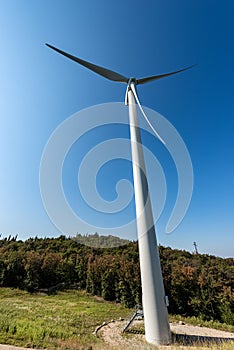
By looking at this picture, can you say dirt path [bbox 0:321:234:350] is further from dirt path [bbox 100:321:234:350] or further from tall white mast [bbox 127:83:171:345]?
tall white mast [bbox 127:83:171:345]

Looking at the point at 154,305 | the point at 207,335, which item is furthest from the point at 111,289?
the point at 154,305

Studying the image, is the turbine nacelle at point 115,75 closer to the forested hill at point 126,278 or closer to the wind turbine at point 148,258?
the wind turbine at point 148,258

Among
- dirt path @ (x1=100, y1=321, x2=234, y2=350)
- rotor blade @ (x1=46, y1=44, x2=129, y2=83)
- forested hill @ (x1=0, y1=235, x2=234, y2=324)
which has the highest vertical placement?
rotor blade @ (x1=46, y1=44, x2=129, y2=83)

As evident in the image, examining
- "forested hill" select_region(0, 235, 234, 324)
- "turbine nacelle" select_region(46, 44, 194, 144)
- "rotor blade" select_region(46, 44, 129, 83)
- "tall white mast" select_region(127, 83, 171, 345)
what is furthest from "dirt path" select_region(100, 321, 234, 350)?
"rotor blade" select_region(46, 44, 129, 83)

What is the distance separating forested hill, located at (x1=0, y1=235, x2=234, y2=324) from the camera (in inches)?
645

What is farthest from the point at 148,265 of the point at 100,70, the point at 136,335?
the point at 100,70

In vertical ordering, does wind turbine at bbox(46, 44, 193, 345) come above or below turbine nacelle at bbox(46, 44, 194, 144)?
below

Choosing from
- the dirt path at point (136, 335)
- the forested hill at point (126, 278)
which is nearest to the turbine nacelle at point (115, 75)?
the dirt path at point (136, 335)

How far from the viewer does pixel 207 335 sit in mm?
10000

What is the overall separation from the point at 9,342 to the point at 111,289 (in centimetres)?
1732

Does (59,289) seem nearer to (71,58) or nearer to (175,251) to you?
(175,251)

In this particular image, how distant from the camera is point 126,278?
831 inches

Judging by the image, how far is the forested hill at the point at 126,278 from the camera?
16375mm

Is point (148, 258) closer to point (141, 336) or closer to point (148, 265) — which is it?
point (148, 265)
